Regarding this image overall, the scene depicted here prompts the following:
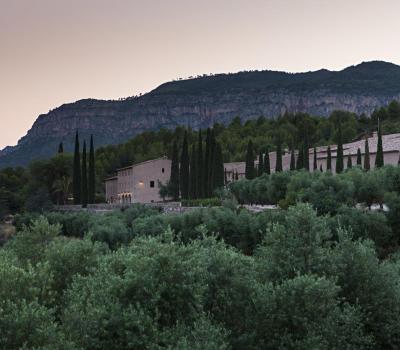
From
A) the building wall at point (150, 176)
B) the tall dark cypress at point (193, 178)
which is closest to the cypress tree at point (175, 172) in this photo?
the tall dark cypress at point (193, 178)

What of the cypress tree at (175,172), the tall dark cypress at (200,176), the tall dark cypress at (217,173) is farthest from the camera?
the cypress tree at (175,172)

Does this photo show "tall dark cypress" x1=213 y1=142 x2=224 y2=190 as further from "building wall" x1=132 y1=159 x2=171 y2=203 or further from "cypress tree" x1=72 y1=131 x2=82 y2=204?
"building wall" x1=132 y1=159 x2=171 y2=203

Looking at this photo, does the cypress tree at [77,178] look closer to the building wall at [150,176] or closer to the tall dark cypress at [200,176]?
the tall dark cypress at [200,176]

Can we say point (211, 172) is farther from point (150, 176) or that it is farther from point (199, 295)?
point (199, 295)

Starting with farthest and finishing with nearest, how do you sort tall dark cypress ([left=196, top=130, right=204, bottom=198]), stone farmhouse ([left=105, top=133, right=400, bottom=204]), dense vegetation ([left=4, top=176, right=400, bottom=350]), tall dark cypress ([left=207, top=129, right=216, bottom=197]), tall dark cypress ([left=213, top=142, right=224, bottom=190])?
stone farmhouse ([left=105, top=133, right=400, bottom=204]) → tall dark cypress ([left=196, top=130, right=204, bottom=198]) → tall dark cypress ([left=213, top=142, right=224, bottom=190]) → tall dark cypress ([left=207, top=129, right=216, bottom=197]) → dense vegetation ([left=4, top=176, right=400, bottom=350])

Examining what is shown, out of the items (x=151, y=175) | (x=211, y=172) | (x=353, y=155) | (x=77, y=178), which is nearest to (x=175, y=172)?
(x=77, y=178)

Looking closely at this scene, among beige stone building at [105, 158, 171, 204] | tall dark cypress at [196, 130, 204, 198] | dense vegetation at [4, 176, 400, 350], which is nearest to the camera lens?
dense vegetation at [4, 176, 400, 350]

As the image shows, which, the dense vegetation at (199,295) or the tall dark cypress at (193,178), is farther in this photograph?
the tall dark cypress at (193,178)

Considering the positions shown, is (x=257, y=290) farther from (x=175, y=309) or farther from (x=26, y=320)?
(x=26, y=320)

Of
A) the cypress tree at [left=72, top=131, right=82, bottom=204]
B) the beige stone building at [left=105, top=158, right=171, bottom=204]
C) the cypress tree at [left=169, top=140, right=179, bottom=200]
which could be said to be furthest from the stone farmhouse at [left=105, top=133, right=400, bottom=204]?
the cypress tree at [left=72, top=131, right=82, bottom=204]

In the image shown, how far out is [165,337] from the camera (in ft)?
51.4

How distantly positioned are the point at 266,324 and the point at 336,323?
1.99 m

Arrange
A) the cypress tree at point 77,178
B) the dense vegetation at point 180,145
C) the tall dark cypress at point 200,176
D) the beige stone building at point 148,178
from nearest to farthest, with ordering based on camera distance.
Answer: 1. the tall dark cypress at point 200,176
2. the cypress tree at point 77,178
3. the dense vegetation at point 180,145
4. the beige stone building at point 148,178

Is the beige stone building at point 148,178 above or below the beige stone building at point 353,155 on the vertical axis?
below
